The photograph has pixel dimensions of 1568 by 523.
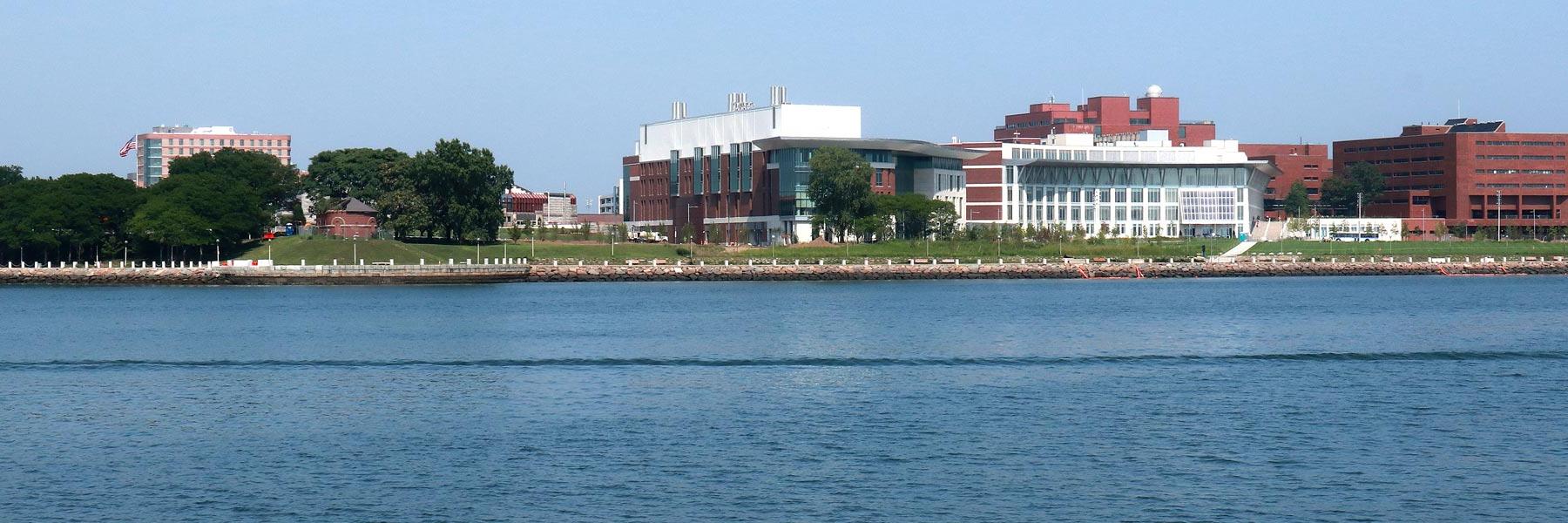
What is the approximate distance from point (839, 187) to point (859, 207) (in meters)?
3.41

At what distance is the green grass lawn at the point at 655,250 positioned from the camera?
4862 inches

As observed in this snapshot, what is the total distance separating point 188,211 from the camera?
400ft

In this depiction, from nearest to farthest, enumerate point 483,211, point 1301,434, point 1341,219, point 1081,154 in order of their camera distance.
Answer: point 1301,434 < point 483,211 < point 1081,154 < point 1341,219

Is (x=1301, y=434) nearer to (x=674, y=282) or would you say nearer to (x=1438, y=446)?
(x=1438, y=446)

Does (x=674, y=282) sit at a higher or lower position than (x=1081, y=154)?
lower

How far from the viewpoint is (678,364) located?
49781 millimetres

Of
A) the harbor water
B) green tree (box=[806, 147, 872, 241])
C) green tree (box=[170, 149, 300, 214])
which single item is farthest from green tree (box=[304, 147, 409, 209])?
the harbor water

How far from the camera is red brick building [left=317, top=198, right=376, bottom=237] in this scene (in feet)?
447

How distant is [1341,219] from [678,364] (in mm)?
152726

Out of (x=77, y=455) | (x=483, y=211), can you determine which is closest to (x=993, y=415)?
(x=77, y=455)

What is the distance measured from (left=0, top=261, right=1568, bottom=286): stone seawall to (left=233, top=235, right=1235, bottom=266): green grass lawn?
6124 mm

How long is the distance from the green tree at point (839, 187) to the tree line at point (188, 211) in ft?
Answer: 82.1

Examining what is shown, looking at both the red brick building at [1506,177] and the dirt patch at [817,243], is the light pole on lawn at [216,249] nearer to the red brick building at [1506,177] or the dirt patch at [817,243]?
the dirt patch at [817,243]

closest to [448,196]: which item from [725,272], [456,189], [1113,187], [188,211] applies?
[456,189]
